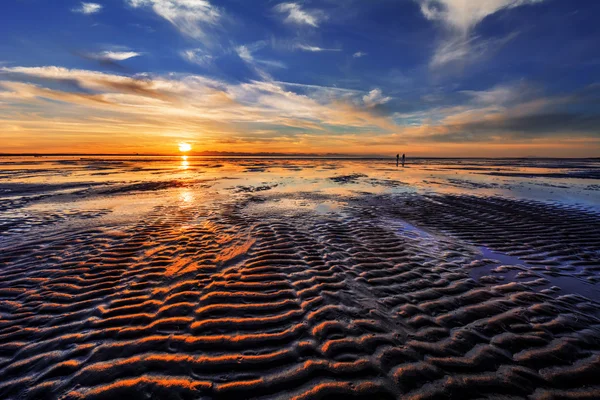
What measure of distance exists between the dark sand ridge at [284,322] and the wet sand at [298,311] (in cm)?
3

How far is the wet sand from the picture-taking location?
3.44 metres

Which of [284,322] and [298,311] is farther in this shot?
[298,311]

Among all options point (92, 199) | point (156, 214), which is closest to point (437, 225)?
point (156, 214)

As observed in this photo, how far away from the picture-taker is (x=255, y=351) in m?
3.92

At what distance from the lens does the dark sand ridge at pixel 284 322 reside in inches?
134

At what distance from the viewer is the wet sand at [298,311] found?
3.44 metres

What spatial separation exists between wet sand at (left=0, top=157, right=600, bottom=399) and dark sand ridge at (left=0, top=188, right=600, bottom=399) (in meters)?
0.03

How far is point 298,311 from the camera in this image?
4.96 meters

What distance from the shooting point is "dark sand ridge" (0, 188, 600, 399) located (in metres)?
3.42

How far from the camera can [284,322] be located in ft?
15.1

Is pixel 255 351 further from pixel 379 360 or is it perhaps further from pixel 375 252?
pixel 375 252

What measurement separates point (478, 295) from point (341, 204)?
33.9 ft

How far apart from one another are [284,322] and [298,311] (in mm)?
438

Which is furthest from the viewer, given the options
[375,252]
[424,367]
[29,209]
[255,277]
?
[29,209]
